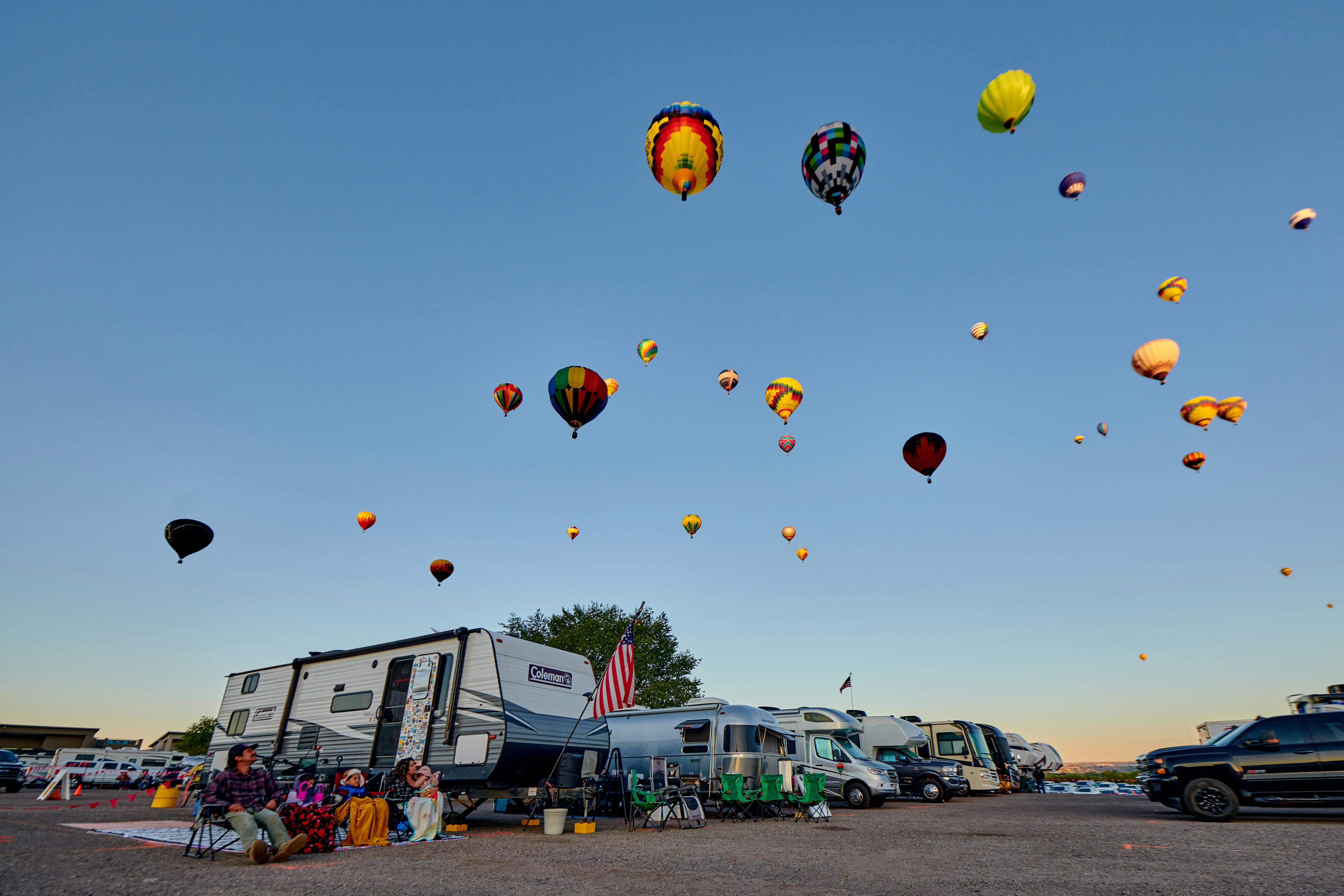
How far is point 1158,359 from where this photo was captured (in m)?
21.3

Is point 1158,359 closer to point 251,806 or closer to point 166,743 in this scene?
point 251,806

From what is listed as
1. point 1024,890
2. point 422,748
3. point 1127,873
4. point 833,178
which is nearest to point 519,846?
point 422,748

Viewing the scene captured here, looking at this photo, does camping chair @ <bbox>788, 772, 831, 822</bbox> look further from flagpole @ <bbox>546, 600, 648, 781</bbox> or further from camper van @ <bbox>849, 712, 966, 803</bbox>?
camper van @ <bbox>849, 712, 966, 803</bbox>

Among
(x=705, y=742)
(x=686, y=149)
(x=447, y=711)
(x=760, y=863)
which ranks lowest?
(x=760, y=863)

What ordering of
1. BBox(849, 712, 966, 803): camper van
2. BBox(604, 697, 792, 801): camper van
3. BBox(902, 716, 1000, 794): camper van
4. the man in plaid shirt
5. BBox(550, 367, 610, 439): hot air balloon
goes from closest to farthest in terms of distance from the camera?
the man in plaid shirt < BBox(604, 697, 792, 801): camper van < BBox(550, 367, 610, 439): hot air balloon < BBox(849, 712, 966, 803): camper van < BBox(902, 716, 1000, 794): camper van

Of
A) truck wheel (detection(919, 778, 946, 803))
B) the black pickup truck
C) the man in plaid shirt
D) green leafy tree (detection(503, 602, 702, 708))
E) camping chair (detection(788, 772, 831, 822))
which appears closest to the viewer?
the man in plaid shirt

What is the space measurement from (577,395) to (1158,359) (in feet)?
60.8

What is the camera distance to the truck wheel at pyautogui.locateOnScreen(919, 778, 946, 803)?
789 inches

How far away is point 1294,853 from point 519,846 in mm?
9057

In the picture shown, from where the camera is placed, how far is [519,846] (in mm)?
8766

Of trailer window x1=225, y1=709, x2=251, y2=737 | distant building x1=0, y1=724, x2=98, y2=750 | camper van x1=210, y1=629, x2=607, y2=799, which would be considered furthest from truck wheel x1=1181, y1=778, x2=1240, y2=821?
distant building x1=0, y1=724, x2=98, y2=750

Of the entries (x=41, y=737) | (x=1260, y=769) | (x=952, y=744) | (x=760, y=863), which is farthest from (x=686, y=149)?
(x=41, y=737)

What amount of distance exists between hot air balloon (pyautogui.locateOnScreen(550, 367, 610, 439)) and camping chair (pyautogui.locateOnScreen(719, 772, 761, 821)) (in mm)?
8871

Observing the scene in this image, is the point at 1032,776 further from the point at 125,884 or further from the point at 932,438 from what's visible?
the point at 125,884
